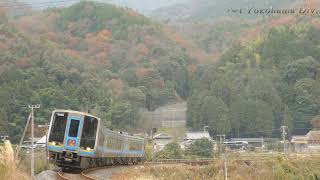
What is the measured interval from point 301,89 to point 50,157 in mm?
49803

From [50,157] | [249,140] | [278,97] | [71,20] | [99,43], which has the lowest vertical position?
[50,157]

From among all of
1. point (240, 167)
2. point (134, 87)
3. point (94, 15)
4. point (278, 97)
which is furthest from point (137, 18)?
point (240, 167)

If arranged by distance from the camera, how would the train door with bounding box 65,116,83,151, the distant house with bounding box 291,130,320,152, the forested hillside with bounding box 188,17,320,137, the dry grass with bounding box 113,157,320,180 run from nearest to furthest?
1. the train door with bounding box 65,116,83,151
2. the dry grass with bounding box 113,157,320,180
3. the distant house with bounding box 291,130,320,152
4. the forested hillside with bounding box 188,17,320,137

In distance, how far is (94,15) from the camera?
106688 mm

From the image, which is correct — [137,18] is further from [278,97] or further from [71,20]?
[278,97]

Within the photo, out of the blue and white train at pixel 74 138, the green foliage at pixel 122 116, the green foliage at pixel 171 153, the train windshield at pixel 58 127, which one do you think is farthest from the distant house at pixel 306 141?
the train windshield at pixel 58 127

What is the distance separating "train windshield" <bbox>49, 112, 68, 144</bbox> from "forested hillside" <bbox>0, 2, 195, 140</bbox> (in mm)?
33706

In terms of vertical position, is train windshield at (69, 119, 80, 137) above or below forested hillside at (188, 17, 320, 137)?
below

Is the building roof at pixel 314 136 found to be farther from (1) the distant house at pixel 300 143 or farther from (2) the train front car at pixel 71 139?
(2) the train front car at pixel 71 139

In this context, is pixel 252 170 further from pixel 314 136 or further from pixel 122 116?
pixel 122 116

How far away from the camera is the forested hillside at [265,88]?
60344 mm

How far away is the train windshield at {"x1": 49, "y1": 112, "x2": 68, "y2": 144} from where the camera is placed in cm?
1770

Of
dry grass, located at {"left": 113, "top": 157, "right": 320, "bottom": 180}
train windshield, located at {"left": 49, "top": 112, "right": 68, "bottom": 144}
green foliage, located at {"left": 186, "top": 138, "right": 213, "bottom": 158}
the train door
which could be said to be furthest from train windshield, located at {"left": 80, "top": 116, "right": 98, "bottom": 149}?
green foliage, located at {"left": 186, "top": 138, "right": 213, "bottom": 158}

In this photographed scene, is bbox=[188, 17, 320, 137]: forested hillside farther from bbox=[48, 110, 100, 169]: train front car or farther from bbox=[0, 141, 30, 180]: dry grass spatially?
bbox=[0, 141, 30, 180]: dry grass
